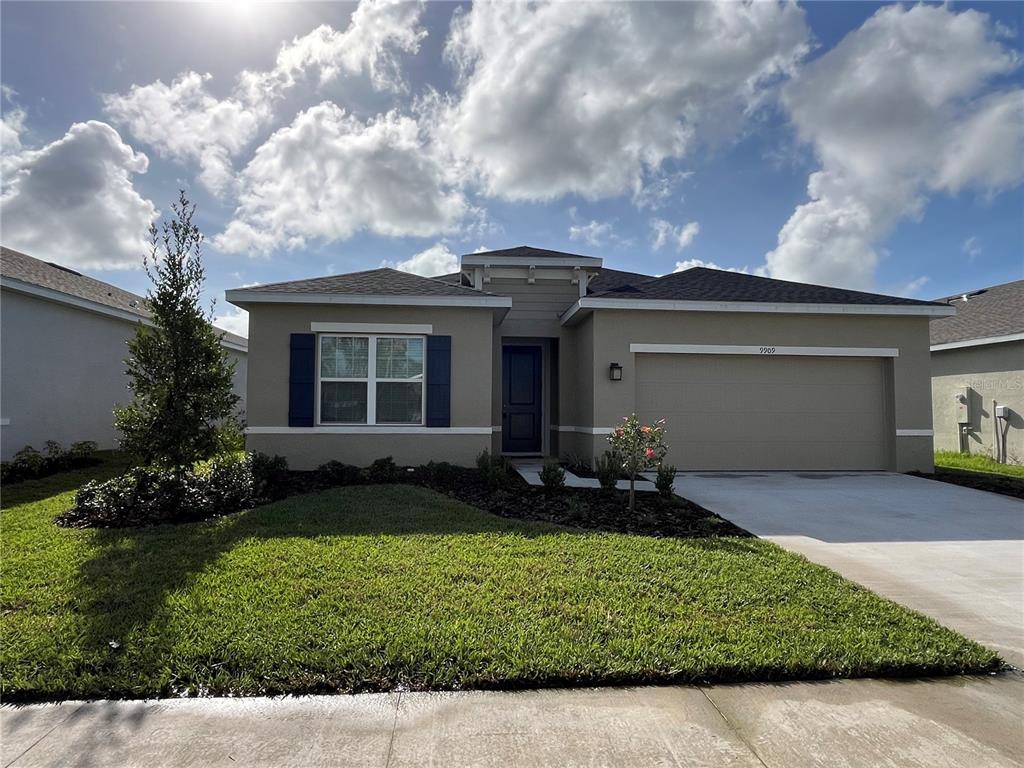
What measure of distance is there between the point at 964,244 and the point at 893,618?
516 inches

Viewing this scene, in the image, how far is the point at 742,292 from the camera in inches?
400

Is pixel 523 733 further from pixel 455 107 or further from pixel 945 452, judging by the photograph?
pixel 945 452

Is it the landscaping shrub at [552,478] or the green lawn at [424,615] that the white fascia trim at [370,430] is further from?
the green lawn at [424,615]

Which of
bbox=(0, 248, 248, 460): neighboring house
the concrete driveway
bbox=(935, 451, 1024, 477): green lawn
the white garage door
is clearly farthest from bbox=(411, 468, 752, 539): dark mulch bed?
bbox=(935, 451, 1024, 477): green lawn

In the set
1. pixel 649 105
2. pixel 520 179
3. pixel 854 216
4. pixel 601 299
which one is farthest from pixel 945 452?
pixel 520 179

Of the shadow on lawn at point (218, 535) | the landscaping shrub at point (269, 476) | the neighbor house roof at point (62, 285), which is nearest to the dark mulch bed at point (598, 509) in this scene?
the shadow on lawn at point (218, 535)

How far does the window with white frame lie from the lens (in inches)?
357

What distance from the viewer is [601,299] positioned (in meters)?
9.40

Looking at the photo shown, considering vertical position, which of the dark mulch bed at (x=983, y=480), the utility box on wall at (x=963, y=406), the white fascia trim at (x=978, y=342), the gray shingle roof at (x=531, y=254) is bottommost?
the dark mulch bed at (x=983, y=480)

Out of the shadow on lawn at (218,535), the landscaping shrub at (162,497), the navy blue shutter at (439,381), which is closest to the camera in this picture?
the shadow on lawn at (218,535)

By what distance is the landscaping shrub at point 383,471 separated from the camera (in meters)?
8.10

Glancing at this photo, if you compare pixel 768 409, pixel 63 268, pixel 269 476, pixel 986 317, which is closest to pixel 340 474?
pixel 269 476

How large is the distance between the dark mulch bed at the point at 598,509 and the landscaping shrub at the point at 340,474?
1.30 meters

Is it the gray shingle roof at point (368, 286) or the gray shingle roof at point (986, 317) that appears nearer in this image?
the gray shingle roof at point (368, 286)
